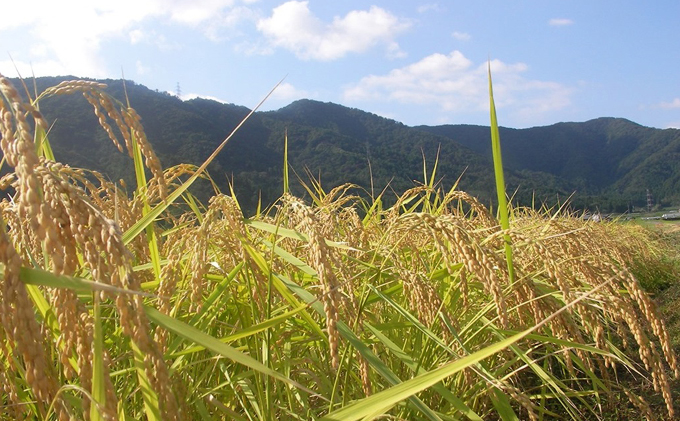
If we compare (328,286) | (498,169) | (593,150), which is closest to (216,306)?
(328,286)

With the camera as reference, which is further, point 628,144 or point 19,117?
point 628,144

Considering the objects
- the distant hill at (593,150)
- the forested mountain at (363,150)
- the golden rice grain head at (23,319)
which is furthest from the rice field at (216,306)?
the distant hill at (593,150)

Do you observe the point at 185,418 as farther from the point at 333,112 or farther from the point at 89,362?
the point at 333,112

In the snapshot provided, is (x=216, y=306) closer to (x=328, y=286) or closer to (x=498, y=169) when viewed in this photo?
(x=328, y=286)

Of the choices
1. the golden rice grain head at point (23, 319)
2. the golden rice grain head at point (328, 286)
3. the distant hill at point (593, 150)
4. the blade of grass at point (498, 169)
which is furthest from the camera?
the distant hill at point (593, 150)

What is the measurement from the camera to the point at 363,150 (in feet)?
202

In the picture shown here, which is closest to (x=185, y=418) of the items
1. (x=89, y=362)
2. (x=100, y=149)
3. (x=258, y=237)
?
(x=89, y=362)

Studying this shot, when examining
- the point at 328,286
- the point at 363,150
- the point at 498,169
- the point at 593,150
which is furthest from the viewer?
the point at 593,150

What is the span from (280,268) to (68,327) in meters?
1.15

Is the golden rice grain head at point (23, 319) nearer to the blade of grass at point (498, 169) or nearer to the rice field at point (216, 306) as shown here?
the rice field at point (216, 306)

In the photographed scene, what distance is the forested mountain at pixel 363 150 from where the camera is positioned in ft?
95.3

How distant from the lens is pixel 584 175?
11269 centimetres

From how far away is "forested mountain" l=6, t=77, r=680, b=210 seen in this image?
2906cm

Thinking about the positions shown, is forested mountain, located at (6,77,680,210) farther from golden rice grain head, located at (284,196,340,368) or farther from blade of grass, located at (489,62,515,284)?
golden rice grain head, located at (284,196,340,368)
